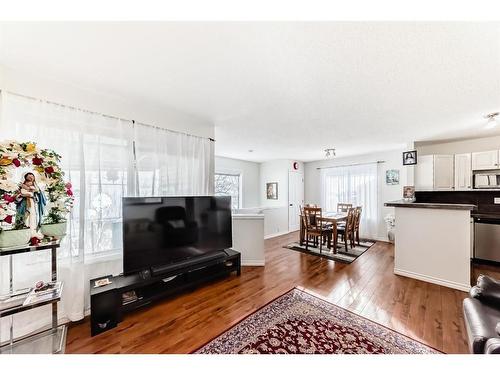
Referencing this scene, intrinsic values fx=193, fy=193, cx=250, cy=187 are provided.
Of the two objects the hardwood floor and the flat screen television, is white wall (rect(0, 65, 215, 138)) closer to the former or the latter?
the flat screen television

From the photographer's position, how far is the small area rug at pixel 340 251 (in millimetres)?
3782

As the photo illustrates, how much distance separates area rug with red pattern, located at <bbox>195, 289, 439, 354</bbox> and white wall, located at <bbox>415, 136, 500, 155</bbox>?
4081mm

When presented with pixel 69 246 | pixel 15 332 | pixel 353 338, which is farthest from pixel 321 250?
pixel 15 332

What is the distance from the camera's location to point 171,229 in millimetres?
2383

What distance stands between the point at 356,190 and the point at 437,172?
1.89 m

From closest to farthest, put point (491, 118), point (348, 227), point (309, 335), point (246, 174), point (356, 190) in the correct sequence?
point (309, 335)
point (491, 118)
point (348, 227)
point (356, 190)
point (246, 174)

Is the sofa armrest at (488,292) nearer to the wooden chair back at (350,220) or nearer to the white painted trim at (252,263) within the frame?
the white painted trim at (252,263)

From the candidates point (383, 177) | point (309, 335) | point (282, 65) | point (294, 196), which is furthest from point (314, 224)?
point (282, 65)

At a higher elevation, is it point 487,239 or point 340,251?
point 487,239

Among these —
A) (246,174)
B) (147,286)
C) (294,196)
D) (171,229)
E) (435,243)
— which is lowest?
(147,286)

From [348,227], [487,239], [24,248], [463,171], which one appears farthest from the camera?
[348,227]

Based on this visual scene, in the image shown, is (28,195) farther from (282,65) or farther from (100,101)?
(282,65)

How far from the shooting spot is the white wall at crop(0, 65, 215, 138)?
5.63 feet

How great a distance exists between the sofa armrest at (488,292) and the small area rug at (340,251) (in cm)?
206
